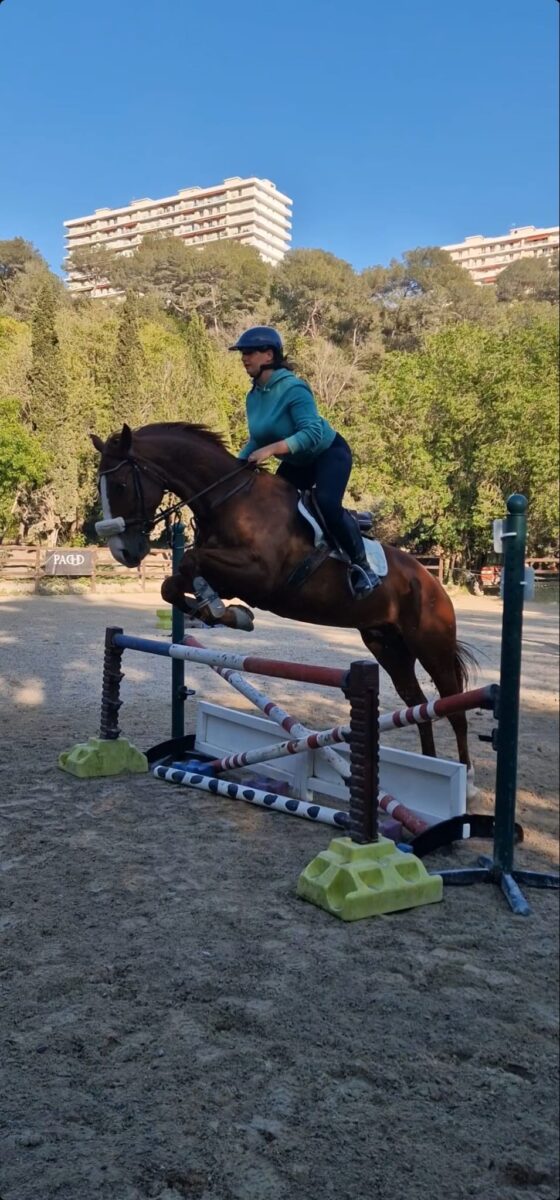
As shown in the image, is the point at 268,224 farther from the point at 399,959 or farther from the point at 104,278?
the point at 399,959

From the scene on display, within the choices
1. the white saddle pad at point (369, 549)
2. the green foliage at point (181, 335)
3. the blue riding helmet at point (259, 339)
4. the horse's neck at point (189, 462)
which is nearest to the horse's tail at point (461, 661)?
the white saddle pad at point (369, 549)

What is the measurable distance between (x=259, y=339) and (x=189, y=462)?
0.48 m

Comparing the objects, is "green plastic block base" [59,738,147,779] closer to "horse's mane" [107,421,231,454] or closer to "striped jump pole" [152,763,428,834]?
"striped jump pole" [152,763,428,834]

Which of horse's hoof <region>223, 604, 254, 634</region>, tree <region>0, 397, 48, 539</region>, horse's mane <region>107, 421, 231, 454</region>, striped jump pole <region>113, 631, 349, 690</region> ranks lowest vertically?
striped jump pole <region>113, 631, 349, 690</region>

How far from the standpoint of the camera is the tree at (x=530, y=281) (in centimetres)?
162

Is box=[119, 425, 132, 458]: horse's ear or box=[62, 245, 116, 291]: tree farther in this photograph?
box=[119, 425, 132, 458]: horse's ear

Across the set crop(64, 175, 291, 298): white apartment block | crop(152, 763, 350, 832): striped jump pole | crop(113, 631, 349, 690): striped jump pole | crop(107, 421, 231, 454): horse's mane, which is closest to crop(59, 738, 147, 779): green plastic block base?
crop(152, 763, 350, 832): striped jump pole

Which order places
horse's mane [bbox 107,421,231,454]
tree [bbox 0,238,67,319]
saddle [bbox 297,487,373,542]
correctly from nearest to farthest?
tree [bbox 0,238,67,319]
horse's mane [bbox 107,421,231,454]
saddle [bbox 297,487,373,542]

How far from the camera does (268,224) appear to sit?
5.81 feet

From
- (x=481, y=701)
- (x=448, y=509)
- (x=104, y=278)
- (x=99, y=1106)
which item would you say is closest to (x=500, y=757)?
(x=481, y=701)

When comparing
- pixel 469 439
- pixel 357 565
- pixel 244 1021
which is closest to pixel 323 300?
pixel 357 565

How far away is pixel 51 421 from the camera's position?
1693mm

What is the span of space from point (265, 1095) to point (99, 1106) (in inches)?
10.4

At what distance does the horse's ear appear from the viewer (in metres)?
2.14
